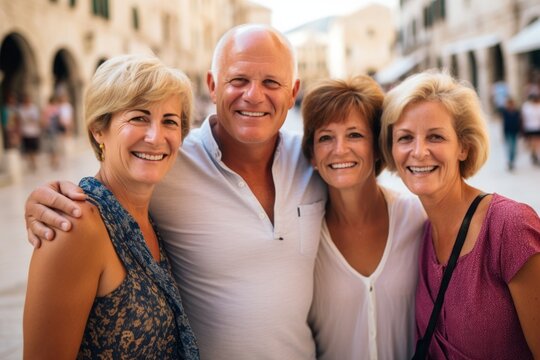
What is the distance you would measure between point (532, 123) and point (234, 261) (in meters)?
10.1

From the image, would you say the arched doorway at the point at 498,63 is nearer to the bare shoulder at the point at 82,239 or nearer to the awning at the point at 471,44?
the awning at the point at 471,44

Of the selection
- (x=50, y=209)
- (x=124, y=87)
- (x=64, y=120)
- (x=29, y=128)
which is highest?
(x=64, y=120)

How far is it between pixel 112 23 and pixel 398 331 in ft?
70.2

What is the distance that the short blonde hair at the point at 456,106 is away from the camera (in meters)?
2.33

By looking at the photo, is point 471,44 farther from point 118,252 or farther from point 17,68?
point 118,252

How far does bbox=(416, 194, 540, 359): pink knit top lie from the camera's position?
2002 mm

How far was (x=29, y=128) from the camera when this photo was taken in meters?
12.4

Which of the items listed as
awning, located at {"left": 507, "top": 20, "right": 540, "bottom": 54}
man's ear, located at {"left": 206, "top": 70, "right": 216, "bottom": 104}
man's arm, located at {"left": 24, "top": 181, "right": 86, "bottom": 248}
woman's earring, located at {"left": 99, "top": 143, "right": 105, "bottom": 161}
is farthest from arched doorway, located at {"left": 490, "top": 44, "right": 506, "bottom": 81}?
man's arm, located at {"left": 24, "top": 181, "right": 86, "bottom": 248}

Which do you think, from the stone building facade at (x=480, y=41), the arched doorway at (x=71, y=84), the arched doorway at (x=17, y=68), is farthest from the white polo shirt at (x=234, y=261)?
the arched doorway at (x=71, y=84)

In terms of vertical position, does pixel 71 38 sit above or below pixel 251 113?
above

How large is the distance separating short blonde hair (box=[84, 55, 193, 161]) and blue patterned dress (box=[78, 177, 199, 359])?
28 centimetres

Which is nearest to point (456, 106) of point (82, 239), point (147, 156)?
point (147, 156)

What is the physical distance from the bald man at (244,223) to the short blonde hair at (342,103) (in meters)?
0.15

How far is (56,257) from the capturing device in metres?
1.70
